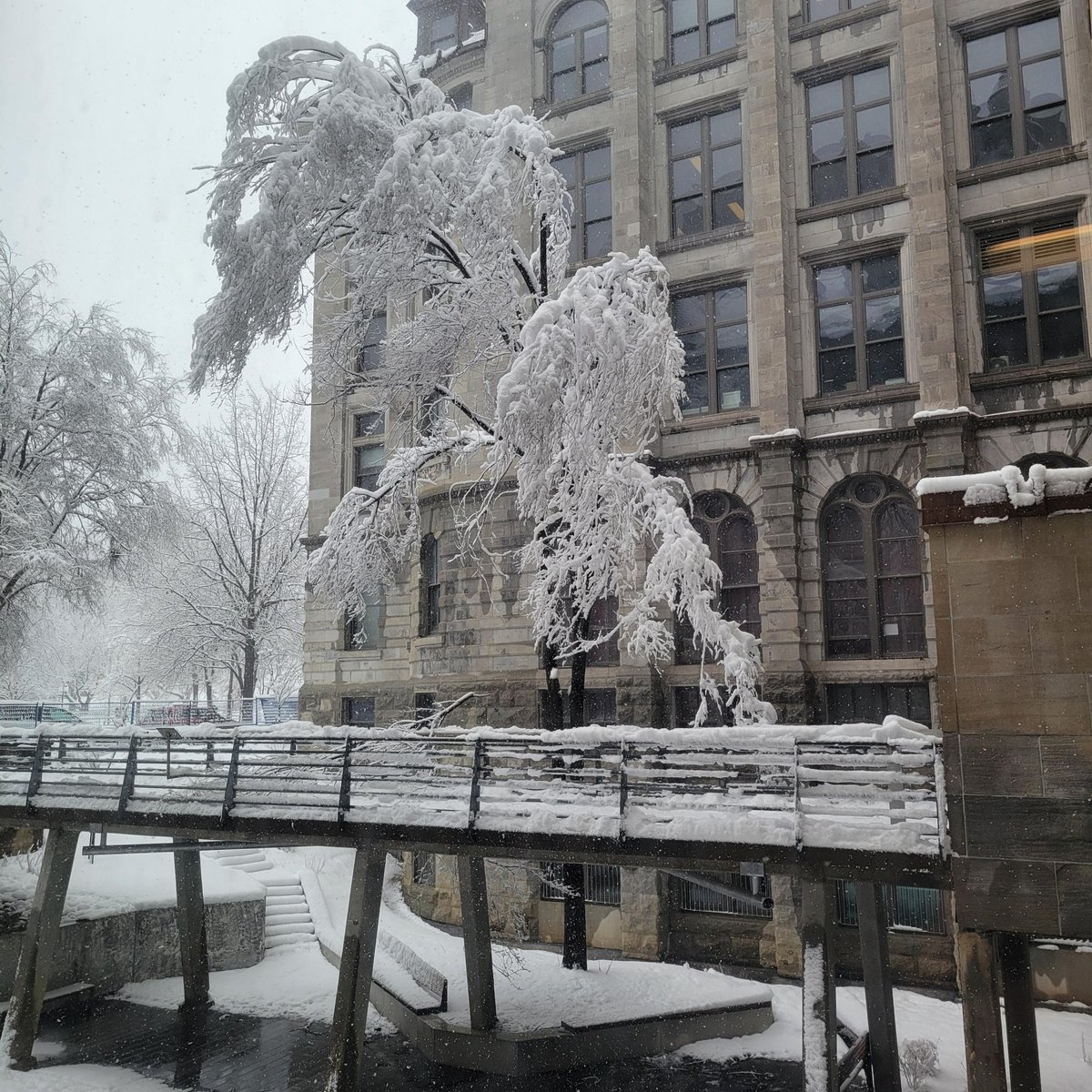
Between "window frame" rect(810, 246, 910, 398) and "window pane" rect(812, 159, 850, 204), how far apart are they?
4.58 feet

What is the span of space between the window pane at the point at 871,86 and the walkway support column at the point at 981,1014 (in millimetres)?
16500

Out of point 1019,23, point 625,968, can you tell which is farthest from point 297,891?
point 1019,23

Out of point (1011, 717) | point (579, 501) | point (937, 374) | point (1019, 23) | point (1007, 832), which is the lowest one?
point (1007, 832)

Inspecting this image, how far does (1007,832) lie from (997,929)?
0.83 meters

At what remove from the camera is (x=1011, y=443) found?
55.3 feet

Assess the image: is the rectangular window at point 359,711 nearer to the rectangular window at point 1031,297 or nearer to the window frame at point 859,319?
the window frame at point 859,319

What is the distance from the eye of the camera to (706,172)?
2034 centimetres

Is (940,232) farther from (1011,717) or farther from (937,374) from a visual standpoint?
(1011,717)

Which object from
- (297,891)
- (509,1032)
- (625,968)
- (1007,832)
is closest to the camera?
(1007,832)

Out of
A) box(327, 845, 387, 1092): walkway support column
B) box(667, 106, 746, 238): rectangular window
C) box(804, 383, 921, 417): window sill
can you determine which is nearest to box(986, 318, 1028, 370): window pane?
box(804, 383, 921, 417): window sill

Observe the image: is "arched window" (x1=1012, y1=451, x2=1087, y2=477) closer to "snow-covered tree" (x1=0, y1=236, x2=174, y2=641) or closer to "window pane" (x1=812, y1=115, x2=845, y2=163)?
"window pane" (x1=812, y1=115, x2=845, y2=163)

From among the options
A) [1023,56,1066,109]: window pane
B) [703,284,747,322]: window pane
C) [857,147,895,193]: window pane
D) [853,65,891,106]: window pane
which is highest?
[853,65,891,106]: window pane

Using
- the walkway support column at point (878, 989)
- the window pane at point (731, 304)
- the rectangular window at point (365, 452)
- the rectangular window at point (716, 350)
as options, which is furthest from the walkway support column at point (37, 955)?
the window pane at point (731, 304)

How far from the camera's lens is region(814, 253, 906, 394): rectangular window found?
18.3 meters
